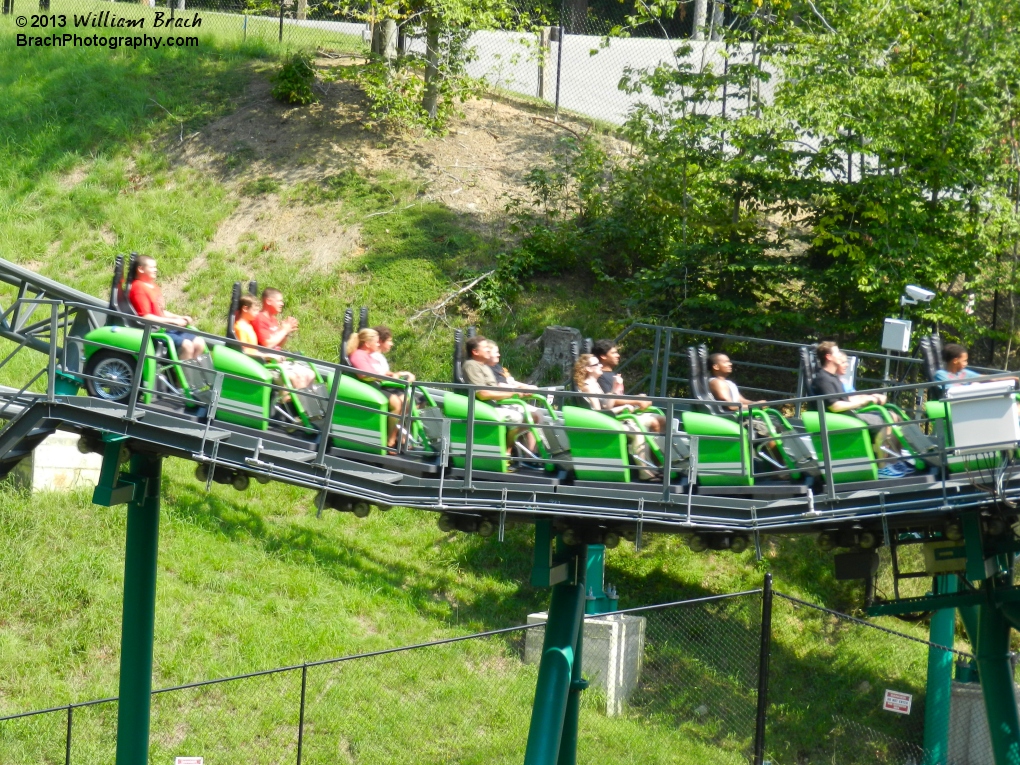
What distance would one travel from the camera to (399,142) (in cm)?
2219

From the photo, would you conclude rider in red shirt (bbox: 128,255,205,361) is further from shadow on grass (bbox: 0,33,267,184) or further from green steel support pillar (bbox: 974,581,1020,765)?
shadow on grass (bbox: 0,33,267,184)

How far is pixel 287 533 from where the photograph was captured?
1432 centimetres

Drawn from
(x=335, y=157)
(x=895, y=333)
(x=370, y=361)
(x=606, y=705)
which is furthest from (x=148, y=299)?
(x=335, y=157)

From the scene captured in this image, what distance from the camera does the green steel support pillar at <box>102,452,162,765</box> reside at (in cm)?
983

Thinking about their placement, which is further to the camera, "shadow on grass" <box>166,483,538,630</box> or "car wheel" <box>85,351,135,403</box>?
"shadow on grass" <box>166,483,538,630</box>

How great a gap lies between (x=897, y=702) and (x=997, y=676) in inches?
99.5

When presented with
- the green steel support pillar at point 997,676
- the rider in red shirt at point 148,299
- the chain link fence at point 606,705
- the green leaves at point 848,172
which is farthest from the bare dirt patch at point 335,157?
the green steel support pillar at point 997,676

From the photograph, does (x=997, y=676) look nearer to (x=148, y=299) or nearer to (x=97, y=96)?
(x=148, y=299)

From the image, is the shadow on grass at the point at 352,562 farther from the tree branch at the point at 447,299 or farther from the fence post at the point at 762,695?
the tree branch at the point at 447,299

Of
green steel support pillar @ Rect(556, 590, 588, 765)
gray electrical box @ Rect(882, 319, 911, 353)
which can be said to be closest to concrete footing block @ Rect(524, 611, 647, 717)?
green steel support pillar @ Rect(556, 590, 588, 765)

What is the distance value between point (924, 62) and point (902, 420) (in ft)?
28.5

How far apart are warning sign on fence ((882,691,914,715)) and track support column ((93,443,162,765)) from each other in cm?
737

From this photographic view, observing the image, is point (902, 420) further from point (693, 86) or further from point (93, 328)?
point (693, 86)

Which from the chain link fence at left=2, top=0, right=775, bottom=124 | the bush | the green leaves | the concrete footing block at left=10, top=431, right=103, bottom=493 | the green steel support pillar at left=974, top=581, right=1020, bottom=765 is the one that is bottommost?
the green steel support pillar at left=974, top=581, right=1020, bottom=765
